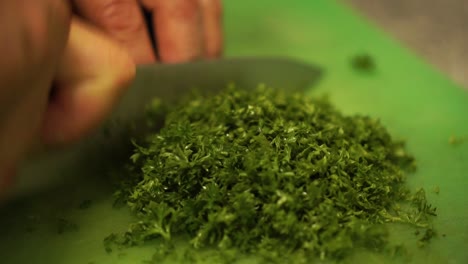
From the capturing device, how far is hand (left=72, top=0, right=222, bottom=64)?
1.99m

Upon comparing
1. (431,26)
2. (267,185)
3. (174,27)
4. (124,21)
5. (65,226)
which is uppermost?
(431,26)

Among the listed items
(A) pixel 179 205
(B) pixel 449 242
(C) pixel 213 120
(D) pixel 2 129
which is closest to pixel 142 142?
(C) pixel 213 120

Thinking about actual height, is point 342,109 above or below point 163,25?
above

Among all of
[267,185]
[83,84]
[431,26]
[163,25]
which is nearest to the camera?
[267,185]

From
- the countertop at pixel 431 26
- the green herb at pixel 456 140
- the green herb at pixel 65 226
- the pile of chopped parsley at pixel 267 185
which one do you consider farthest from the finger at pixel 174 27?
the countertop at pixel 431 26

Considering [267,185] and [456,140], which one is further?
[456,140]

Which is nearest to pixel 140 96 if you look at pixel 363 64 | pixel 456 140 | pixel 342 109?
pixel 342 109

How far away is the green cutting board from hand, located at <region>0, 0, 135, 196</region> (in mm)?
259

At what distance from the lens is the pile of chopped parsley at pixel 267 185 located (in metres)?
1.47

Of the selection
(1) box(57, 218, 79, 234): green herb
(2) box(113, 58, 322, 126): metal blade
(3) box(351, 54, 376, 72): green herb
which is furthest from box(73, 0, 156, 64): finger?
(3) box(351, 54, 376, 72): green herb

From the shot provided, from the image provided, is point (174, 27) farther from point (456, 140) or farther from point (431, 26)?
point (431, 26)

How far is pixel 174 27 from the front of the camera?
7.01 feet

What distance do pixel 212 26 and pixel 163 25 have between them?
0.23 metres

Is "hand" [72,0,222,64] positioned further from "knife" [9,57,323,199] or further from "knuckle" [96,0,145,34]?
"knife" [9,57,323,199]
